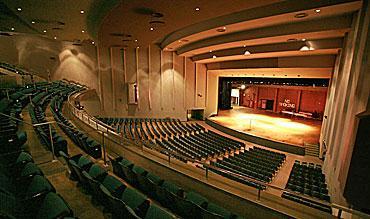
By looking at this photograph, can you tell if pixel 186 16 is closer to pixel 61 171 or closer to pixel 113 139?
pixel 113 139

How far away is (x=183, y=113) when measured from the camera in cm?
1956

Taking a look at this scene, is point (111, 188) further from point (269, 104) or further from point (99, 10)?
point (269, 104)

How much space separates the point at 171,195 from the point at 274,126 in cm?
1578

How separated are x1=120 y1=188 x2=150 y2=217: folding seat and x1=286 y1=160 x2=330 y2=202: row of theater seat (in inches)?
233

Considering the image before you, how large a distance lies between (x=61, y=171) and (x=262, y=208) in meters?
3.62

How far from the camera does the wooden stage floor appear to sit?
13609mm

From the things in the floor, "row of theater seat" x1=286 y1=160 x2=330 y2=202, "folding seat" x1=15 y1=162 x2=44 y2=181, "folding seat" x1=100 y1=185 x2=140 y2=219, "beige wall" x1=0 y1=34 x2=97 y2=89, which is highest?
"beige wall" x1=0 y1=34 x2=97 y2=89

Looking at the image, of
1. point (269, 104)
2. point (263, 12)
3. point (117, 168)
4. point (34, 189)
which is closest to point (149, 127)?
point (263, 12)

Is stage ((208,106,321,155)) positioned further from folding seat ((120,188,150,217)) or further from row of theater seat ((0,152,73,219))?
row of theater seat ((0,152,73,219))

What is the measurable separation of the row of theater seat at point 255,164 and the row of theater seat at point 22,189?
580cm

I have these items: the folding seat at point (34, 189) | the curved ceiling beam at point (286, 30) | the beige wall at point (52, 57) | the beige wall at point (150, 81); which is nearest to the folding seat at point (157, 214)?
the folding seat at point (34, 189)

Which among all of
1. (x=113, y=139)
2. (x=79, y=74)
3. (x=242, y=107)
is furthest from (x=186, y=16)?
(x=242, y=107)

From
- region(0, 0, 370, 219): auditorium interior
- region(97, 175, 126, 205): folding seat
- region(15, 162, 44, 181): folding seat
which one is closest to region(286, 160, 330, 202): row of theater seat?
region(0, 0, 370, 219): auditorium interior

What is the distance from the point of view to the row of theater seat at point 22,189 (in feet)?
6.74
